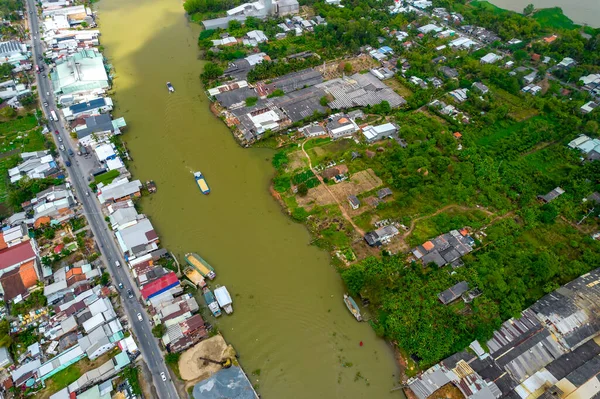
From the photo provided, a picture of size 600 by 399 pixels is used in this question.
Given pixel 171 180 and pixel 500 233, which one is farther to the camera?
pixel 171 180

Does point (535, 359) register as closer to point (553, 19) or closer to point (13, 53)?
point (553, 19)

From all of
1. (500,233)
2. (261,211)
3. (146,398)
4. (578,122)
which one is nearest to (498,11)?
(578,122)

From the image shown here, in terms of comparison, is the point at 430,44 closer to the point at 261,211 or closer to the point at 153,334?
the point at 261,211

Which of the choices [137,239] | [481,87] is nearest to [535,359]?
[137,239]

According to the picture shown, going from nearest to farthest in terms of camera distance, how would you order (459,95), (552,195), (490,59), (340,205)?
(340,205) → (552,195) → (459,95) → (490,59)

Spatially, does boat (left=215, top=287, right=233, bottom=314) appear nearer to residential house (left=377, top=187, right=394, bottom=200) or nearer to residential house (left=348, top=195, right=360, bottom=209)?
residential house (left=348, top=195, right=360, bottom=209)

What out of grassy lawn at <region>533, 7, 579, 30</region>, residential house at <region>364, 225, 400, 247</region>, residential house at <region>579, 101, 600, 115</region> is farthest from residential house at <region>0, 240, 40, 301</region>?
grassy lawn at <region>533, 7, 579, 30</region>
